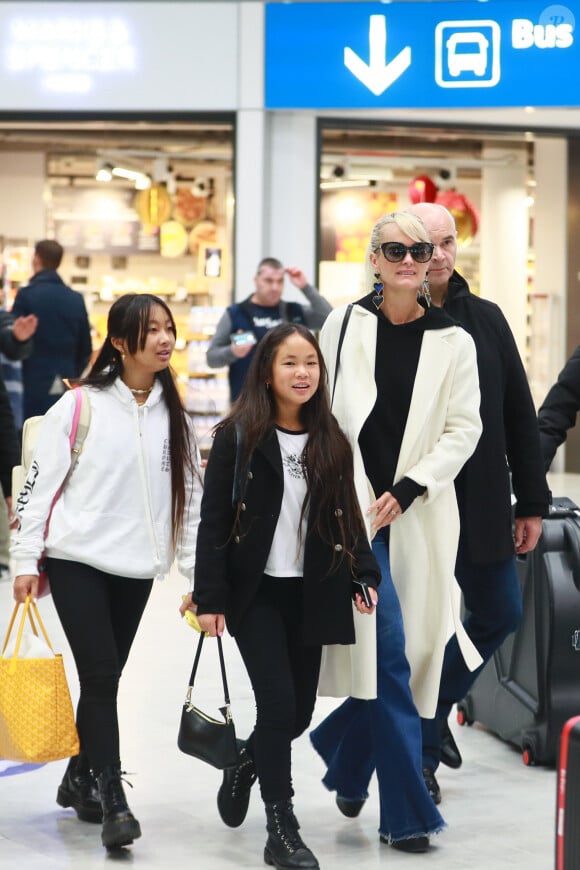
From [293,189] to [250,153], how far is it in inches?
17.3

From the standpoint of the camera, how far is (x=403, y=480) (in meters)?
3.60

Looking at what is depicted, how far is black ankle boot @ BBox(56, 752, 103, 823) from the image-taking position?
392 centimetres

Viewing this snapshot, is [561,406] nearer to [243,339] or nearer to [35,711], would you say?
[35,711]

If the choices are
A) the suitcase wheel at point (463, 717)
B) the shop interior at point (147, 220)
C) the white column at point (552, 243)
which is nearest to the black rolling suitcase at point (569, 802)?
the suitcase wheel at point (463, 717)

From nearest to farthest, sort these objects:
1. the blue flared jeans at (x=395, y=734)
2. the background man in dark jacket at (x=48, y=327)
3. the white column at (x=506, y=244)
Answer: the blue flared jeans at (x=395, y=734) → the background man in dark jacket at (x=48, y=327) → the white column at (x=506, y=244)

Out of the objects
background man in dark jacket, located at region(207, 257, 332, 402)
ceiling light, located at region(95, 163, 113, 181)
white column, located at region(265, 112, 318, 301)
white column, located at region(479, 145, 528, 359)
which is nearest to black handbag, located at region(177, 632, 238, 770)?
background man in dark jacket, located at region(207, 257, 332, 402)

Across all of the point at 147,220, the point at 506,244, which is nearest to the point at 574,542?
the point at 147,220

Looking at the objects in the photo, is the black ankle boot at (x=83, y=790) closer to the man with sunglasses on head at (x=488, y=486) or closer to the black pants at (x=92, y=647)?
the black pants at (x=92, y=647)

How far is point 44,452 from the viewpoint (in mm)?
3699

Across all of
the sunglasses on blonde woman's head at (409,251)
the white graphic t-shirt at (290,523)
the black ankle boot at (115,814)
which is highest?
the sunglasses on blonde woman's head at (409,251)

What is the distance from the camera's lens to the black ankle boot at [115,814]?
3574 millimetres

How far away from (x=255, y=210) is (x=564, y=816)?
8923 millimetres

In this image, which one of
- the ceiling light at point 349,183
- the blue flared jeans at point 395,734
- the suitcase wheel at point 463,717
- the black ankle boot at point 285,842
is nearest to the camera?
the black ankle boot at point 285,842

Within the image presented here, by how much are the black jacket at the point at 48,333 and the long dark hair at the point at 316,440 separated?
5.75 m
